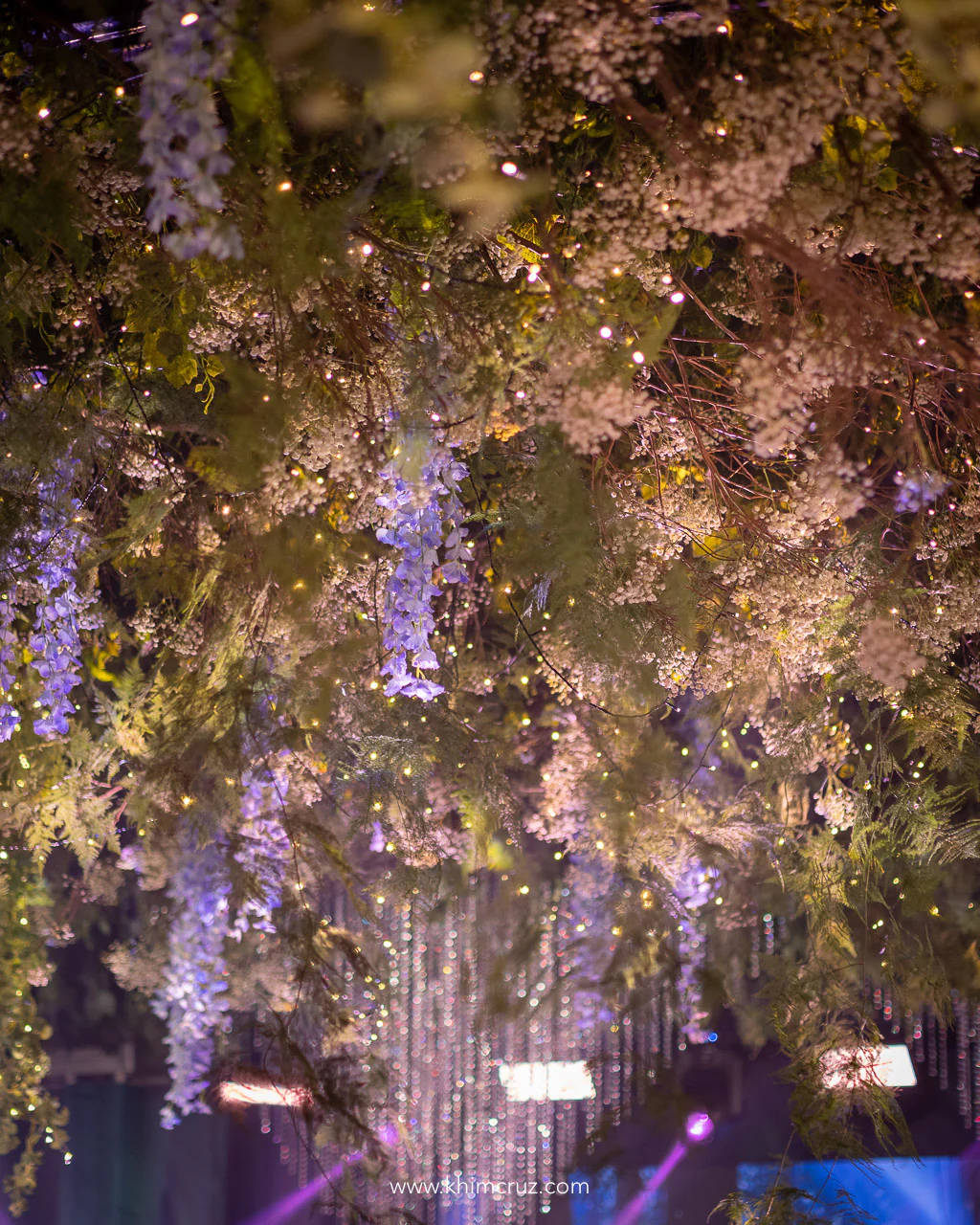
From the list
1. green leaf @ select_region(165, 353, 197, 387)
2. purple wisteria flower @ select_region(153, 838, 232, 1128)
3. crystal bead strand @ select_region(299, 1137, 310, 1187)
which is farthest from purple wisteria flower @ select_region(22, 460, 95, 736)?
crystal bead strand @ select_region(299, 1137, 310, 1187)

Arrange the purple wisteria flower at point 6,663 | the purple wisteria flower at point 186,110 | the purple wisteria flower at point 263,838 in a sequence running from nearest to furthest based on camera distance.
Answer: the purple wisteria flower at point 186,110, the purple wisteria flower at point 6,663, the purple wisteria flower at point 263,838

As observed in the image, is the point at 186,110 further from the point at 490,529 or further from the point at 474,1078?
the point at 474,1078

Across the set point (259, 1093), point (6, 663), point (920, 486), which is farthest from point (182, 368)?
point (259, 1093)

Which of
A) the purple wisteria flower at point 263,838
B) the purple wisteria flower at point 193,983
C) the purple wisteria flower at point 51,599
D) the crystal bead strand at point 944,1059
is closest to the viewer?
the purple wisteria flower at point 51,599

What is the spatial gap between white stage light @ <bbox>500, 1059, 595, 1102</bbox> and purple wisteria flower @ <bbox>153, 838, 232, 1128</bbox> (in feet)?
4.53

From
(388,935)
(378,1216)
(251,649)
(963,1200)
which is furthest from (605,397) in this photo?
(963,1200)

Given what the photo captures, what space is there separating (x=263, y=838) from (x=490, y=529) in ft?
4.15

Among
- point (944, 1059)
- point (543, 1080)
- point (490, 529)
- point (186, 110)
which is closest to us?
point (186, 110)

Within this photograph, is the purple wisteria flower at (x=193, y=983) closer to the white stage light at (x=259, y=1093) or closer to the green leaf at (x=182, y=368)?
the white stage light at (x=259, y=1093)

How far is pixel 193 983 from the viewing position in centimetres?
422

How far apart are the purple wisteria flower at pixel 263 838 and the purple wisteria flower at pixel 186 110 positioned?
1829 millimetres

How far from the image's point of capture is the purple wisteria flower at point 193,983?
395cm

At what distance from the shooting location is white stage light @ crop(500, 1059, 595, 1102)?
15.6 ft

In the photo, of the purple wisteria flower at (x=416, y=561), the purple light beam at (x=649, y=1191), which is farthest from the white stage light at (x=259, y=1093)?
the purple light beam at (x=649, y=1191)
